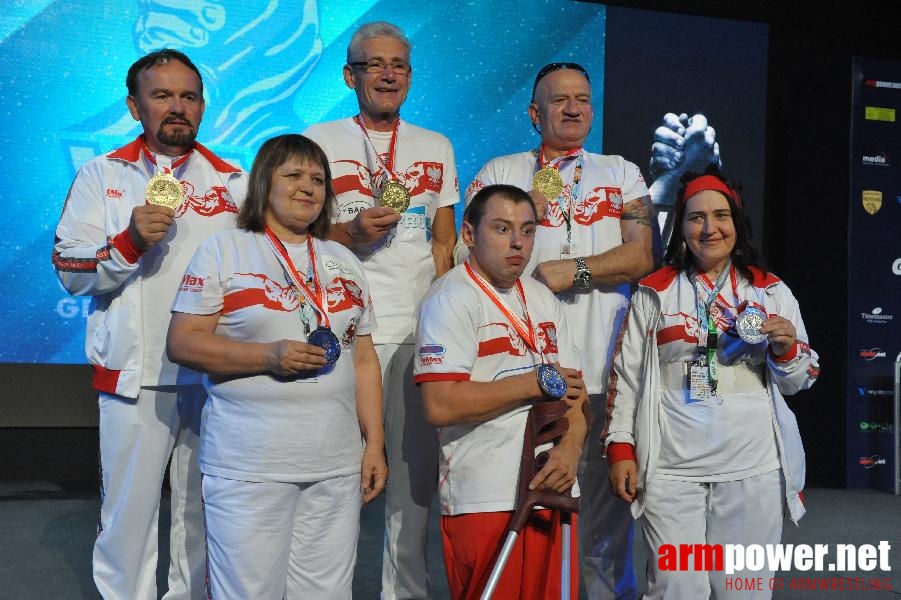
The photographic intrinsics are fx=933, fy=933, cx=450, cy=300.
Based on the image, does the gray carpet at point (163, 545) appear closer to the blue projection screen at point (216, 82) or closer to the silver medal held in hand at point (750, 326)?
the blue projection screen at point (216, 82)

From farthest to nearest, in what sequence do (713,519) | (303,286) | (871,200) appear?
(871,200) → (713,519) → (303,286)

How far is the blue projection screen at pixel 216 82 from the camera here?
5793 millimetres

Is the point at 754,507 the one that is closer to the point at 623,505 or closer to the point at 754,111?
the point at 623,505

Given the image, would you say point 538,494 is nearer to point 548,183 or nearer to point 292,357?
point 292,357

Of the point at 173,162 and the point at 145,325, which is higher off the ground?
the point at 173,162

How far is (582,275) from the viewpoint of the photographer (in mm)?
3143

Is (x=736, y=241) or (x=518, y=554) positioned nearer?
(x=518, y=554)

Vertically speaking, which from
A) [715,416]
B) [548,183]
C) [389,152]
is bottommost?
[715,416]

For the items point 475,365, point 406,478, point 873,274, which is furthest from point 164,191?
point 873,274

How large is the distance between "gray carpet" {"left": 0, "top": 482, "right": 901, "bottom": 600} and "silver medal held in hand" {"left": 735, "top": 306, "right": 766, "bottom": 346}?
6.21 ft

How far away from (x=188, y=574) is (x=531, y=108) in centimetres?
205

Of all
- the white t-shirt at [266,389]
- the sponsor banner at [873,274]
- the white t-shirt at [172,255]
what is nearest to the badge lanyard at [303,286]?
the white t-shirt at [266,389]

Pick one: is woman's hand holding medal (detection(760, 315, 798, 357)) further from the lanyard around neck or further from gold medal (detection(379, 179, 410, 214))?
the lanyard around neck

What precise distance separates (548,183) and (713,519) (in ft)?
4.03
